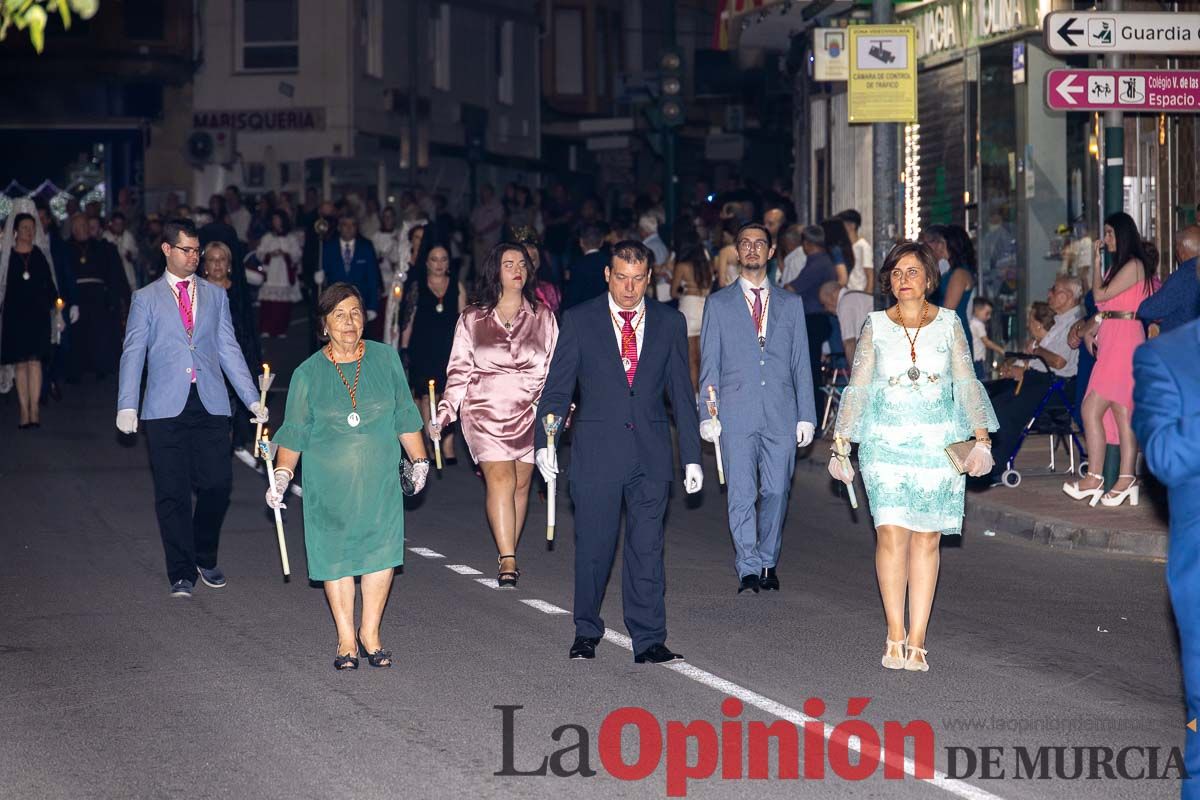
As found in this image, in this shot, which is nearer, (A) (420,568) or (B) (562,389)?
(B) (562,389)

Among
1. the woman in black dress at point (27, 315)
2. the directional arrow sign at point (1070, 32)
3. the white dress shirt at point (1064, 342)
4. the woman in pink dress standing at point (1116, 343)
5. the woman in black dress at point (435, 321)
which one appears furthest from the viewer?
the woman in black dress at point (27, 315)

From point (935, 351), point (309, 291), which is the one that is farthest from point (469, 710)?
point (309, 291)

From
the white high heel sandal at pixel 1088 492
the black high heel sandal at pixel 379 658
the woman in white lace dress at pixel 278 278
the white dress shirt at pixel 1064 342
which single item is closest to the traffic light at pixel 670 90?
the woman in white lace dress at pixel 278 278

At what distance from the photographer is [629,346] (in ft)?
30.8

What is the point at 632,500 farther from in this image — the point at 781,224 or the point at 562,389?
the point at 781,224

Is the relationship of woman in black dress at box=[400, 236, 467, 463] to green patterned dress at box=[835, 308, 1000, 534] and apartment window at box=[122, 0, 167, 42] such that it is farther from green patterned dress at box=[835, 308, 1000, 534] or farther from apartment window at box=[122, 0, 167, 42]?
apartment window at box=[122, 0, 167, 42]

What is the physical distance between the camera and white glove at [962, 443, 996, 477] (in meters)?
8.80

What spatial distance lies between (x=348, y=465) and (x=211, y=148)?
→ 33285 mm

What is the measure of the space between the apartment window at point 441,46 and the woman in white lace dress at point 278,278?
16.8 m

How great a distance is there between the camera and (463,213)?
4581cm

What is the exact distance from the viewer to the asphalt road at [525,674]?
23.3ft

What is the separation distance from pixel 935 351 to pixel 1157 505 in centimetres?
544

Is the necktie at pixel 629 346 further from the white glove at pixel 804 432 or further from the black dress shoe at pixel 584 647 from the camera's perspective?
the white glove at pixel 804 432

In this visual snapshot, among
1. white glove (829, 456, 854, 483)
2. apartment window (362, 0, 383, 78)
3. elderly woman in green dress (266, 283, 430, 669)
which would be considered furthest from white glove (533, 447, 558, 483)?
apartment window (362, 0, 383, 78)
